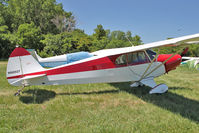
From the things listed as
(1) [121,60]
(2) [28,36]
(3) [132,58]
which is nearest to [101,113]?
(1) [121,60]

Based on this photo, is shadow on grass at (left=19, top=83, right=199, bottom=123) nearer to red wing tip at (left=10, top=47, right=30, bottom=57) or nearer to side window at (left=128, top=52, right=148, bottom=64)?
side window at (left=128, top=52, right=148, bottom=64)

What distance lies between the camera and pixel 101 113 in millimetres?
3520

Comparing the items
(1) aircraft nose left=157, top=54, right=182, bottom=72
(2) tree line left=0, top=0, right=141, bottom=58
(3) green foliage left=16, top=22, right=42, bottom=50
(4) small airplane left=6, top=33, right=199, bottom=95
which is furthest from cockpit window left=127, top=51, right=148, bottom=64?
(3) green foliage left=16, top=22, right=42, bottom=50

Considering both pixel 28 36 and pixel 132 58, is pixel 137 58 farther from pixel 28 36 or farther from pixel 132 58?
pixel 28 36

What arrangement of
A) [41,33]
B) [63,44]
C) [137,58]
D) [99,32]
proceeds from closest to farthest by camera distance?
[137,58], [63,44], [41,33], [99,32]

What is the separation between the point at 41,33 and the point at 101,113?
30585 millimetres

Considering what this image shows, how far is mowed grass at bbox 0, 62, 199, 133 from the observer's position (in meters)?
2.87

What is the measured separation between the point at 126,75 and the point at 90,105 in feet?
6.02

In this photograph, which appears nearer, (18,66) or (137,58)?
(18,66)

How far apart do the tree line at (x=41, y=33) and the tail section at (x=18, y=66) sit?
15138 mm

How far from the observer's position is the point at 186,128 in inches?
114

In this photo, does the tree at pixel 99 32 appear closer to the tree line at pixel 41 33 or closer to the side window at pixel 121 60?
the tree line at pixel 41 33

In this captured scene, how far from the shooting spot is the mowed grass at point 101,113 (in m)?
2.87

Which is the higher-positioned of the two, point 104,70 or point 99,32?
point 99,32
